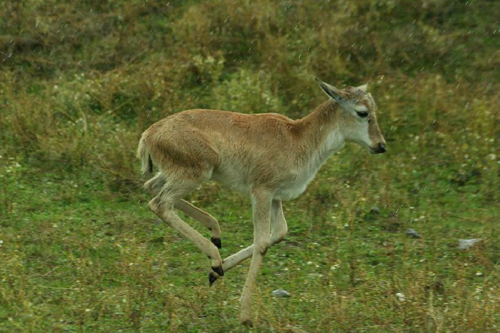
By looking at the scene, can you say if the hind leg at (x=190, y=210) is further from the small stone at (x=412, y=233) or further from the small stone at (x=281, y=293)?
the small stone at (x=412, y=233)

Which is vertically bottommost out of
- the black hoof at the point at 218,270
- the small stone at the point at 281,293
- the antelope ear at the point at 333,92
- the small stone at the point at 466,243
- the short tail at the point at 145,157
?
the small stone at the point at 466,243

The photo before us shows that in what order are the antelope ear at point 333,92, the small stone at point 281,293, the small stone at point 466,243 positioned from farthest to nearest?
the small stone at point 466,243 → the antelope ear at point 333,92 → the small stone at point 281,293

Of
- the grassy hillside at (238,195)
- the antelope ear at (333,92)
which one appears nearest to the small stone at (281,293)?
the grassy hillside at (238,195)

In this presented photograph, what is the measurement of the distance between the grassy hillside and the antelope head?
35.4 inches

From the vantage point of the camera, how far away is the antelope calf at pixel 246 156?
24.9ft

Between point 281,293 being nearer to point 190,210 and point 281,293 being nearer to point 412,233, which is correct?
point 190,210

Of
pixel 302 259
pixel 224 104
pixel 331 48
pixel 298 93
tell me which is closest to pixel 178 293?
pixel 302 259

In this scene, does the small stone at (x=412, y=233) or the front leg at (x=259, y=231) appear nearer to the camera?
the front leg at (x=259, y=231)

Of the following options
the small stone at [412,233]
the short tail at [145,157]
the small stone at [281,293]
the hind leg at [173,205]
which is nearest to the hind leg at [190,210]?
the short tail at [145,157]

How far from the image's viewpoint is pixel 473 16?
14102 mm

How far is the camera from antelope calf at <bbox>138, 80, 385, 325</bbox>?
24.9ft

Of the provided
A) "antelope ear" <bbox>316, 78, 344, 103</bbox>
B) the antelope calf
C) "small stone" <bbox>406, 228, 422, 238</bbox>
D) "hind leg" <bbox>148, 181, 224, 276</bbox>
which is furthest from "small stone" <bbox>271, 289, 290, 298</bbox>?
"small stone" <bbox>406, 228, 422, 238</bbox>

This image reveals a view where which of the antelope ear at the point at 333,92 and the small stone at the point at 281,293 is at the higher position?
the antelope ear at the point at 333,92

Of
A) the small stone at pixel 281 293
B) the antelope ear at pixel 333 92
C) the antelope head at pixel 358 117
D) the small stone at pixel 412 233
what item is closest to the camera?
the small stone at pixel 281 293
